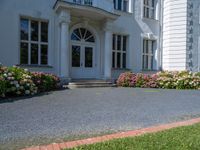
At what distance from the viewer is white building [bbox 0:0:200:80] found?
13.8 m

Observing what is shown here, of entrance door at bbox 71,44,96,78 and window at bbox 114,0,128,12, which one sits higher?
window at bbox 114,0,128,12

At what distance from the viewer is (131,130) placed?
5172mm

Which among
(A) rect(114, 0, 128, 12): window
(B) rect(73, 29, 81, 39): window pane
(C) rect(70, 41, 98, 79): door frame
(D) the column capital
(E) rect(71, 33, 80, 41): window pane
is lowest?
(C) rect(70, 41, 98, 79): door frame

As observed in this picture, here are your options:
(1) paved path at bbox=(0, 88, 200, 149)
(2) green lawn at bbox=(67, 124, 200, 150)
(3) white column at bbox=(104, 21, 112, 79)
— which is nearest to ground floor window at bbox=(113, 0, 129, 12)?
(3) white column at bbox=(104, 21, 112, 79)

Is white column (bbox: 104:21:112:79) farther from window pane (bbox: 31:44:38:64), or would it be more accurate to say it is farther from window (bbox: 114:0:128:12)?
window pane (bbox: 31:44:38:64)

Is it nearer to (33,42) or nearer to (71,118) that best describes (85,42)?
(33,42)

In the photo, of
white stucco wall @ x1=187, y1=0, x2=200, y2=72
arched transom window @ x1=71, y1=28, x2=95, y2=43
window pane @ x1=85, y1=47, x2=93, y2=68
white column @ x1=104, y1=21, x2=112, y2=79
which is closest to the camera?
white column @ x1=104, y1=21, x2=112, y2=79

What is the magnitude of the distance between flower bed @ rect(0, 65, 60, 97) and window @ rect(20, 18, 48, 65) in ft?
9.22

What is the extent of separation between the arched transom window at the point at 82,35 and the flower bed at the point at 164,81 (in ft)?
10.6

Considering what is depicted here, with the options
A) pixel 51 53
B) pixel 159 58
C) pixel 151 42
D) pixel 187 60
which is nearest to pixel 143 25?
pixel 151 42

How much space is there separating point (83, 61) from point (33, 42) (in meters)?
3.27

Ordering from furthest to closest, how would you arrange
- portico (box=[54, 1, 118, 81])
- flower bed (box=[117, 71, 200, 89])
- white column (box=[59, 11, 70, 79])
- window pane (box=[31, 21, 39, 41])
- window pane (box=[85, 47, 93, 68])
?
window pane (box=[85, 47, 93, 68]) → flower bed (box=[117, 71, 200, 89]) → window pane (box=[31, 21, 39, 41]) → portico (box=[54, 1, 118, 81]) → white column (box=[59, 11, 70, 79])

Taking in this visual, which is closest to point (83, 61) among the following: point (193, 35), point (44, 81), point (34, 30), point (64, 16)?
point (64, 16)

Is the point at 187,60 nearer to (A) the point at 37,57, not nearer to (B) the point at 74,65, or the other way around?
(B) the point at 74,65
